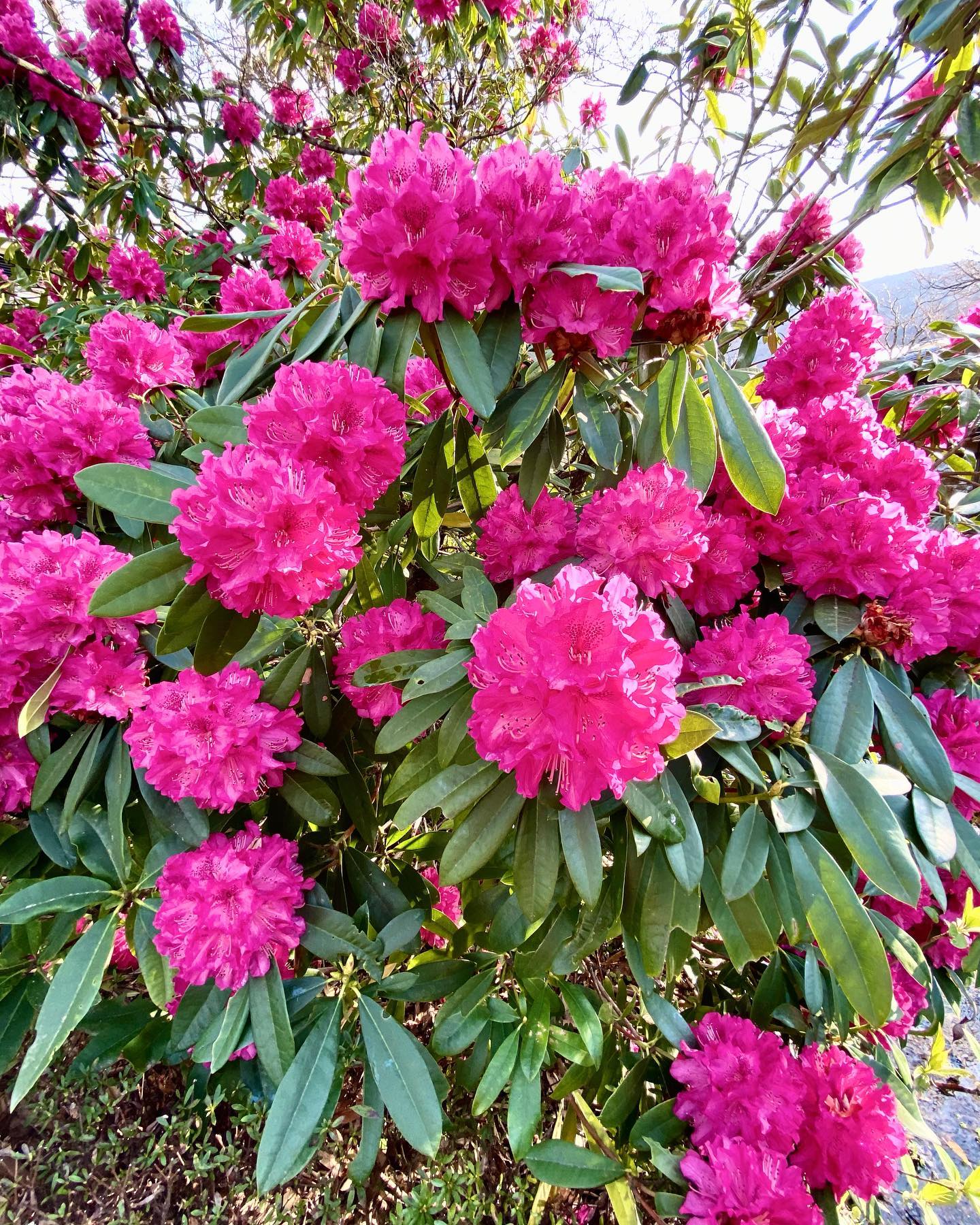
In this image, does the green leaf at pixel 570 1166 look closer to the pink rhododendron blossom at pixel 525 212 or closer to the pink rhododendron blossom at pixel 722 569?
the pink rhododendron blossom at pixel 722 569

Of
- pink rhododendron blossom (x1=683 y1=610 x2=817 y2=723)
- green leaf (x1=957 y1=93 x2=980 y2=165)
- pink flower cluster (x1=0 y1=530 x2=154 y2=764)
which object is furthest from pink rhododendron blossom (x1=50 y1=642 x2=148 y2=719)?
green leaf (x1=957 y1=93 x2=980 y2=165)

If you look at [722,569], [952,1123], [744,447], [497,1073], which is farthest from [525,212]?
[952,1123]

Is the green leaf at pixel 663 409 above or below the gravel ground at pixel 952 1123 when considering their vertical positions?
above

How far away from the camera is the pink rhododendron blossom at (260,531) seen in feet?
2.01

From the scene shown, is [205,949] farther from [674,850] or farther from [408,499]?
[408,499]

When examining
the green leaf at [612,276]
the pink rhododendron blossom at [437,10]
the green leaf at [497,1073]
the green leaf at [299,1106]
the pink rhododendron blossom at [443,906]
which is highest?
the pink rhododendron blossom at [437,10]

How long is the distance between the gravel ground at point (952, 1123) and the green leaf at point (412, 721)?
5.42ft

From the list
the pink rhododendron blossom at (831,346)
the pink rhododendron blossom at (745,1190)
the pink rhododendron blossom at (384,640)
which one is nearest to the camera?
the pink rhododendron blossom at (745,1190)

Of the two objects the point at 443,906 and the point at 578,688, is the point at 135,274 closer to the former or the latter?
the point at 443,906

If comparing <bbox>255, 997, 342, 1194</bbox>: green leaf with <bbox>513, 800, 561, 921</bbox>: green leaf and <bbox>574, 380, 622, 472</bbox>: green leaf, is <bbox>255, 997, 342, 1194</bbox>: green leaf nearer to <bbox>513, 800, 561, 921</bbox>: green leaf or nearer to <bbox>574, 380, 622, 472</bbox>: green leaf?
<bbox>513, 800, 561, 921</bbox>: green leaf

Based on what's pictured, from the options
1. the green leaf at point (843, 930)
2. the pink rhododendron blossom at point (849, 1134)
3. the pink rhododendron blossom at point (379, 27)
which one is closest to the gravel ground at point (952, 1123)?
the pink rhododendron blossom at point (849, 1134)

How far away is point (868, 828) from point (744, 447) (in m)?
0.47

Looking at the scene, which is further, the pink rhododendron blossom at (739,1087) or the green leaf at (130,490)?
the pink rhododendron blossom at (739,1087)

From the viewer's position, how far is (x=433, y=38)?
2586 mm
